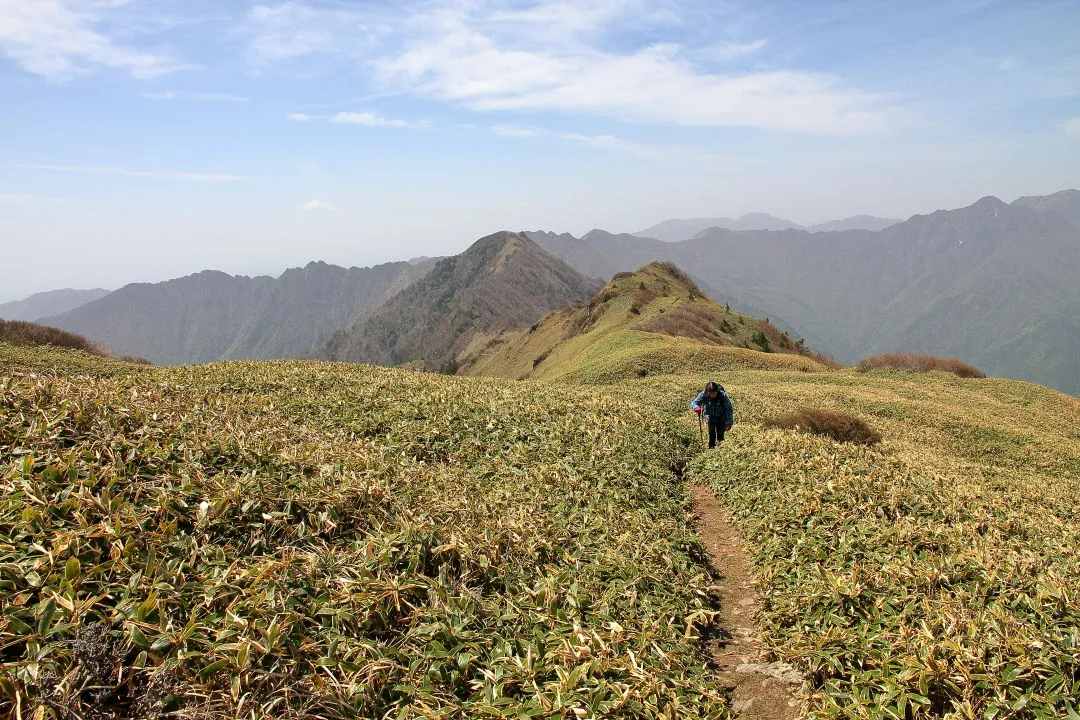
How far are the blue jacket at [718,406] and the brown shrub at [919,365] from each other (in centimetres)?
4498

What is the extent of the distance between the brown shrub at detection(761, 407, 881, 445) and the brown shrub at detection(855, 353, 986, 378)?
3694 cm

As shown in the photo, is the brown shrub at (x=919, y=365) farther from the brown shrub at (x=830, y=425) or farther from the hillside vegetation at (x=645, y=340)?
the brown shrub at (x=830, y=425)

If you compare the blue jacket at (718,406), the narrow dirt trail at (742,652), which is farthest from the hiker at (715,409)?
the narrow dirt trail at (742,652)

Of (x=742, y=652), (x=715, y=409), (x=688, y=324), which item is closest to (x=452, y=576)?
(x=742, y=652)

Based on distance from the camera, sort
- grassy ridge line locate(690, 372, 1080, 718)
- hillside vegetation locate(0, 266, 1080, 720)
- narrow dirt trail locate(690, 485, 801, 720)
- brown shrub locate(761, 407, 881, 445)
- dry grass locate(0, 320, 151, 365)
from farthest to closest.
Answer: dry grass locate(0, 320, 151, 365)
brown shrub locate(761, 407, 881, 445)
narrow dirt trail locate(690, 485, 801, 720)
grassy ridge line locate(690, 372, 1080, 718)
hillside vegetation locate(0, 266, 1080, 720)

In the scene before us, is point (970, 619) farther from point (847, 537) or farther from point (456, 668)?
point (456, 668)

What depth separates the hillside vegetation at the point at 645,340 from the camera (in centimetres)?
4869

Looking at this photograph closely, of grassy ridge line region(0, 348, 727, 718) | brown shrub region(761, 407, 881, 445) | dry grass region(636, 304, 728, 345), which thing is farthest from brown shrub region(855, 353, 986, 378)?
grassy ridge line region(0, 348, 727, 718)

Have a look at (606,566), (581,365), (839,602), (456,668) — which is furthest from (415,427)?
(581,365)

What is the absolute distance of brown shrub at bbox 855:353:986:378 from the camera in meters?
54.9

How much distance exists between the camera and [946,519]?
10922mm

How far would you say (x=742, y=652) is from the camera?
26.5 ft

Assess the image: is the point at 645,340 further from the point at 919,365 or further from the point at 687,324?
the point at 919,365

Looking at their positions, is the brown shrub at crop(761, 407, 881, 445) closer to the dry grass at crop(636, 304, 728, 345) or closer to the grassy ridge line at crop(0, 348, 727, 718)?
the grassy ridge line at crop(0, 348, 727, 718)
